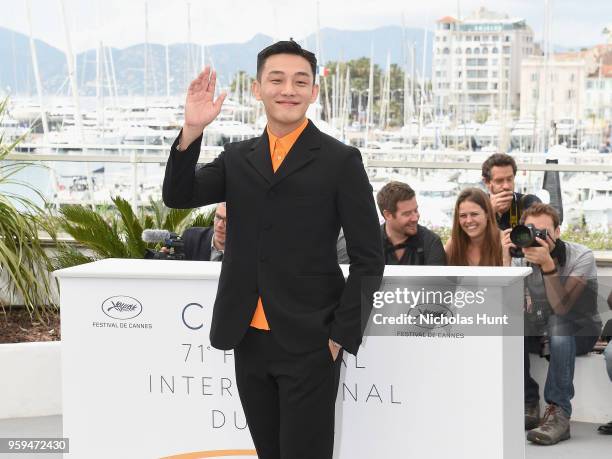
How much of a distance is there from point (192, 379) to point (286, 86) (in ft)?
4.04

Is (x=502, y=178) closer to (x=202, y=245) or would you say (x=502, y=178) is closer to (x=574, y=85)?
(x=202, y=245)

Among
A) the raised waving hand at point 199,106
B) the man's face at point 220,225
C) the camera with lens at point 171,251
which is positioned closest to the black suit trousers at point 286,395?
the raised waving hand at point 199,106

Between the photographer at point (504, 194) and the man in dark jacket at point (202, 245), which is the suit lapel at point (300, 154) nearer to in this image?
the man in dark jacket at point (202, 245)

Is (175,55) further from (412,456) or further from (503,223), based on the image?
(412,456)

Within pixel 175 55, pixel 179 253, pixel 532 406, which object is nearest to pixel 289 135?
pixel 179 253

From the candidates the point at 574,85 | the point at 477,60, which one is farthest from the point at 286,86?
the point at 574,85

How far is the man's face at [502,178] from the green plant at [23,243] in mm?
2541

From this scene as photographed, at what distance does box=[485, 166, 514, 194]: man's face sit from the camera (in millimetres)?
5336

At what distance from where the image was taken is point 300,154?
2.65 m

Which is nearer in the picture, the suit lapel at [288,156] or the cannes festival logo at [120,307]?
the suit lapel at [288,156]

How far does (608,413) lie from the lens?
495cm

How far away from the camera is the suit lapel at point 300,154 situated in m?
2.63

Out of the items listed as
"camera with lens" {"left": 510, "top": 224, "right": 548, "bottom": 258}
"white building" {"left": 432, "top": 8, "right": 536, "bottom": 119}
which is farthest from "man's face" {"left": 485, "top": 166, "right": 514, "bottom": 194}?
"white building" {"left": 432, "top": 8, "right": 536, "bottom": 119}

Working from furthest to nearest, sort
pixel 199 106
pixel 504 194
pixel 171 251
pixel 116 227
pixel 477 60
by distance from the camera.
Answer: pixel 477 60 → pixel 116 227 → pixel 504 194 → pixel 171 251 → pixel 199 106
